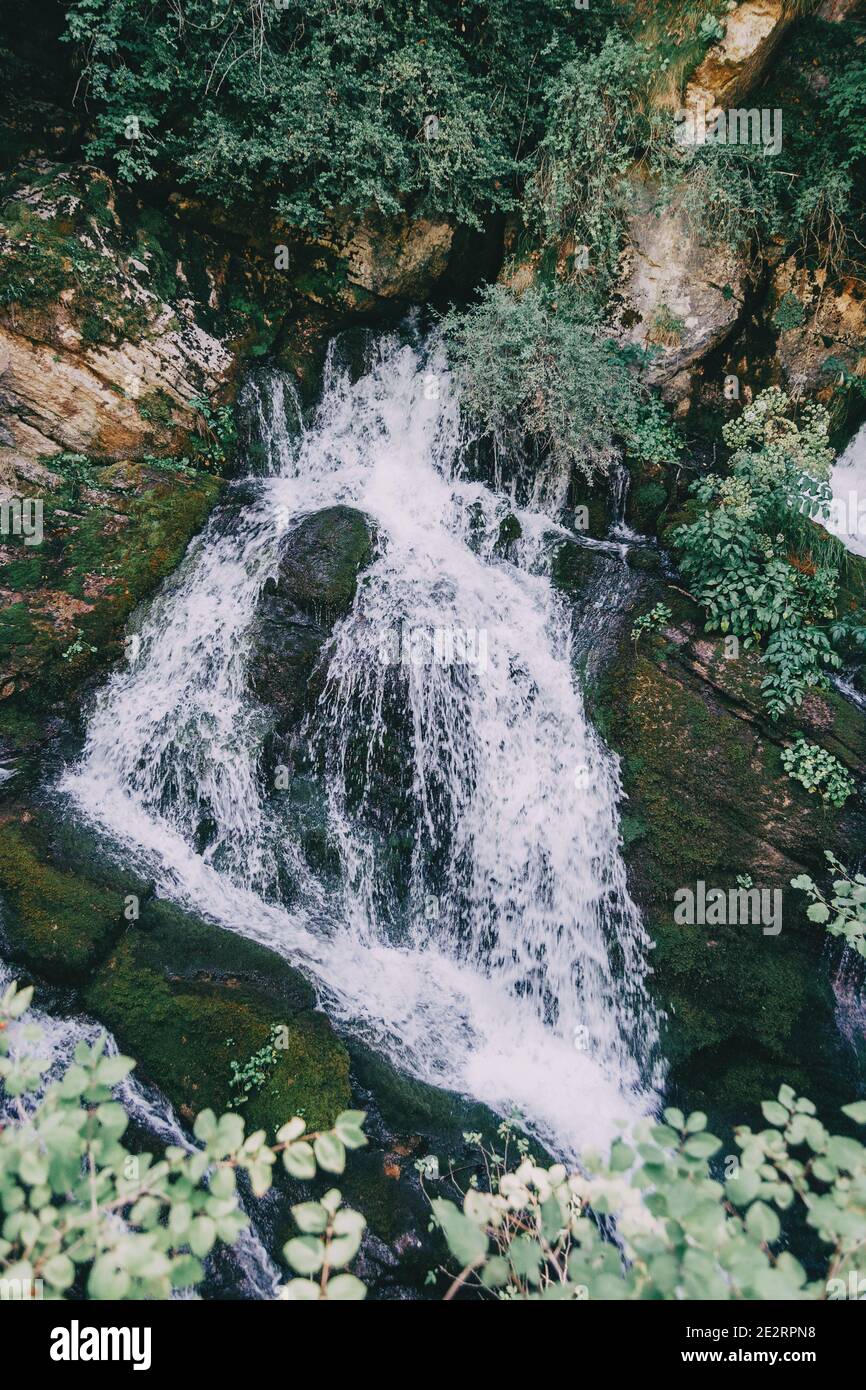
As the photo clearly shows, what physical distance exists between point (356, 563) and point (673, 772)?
12.0 feet

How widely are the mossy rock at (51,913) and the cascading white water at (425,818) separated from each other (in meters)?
0.53

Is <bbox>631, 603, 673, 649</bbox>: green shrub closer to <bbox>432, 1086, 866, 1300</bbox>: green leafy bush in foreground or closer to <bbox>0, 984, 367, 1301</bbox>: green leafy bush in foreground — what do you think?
<bbox>432, 1086, 866, 1300</bbox>: green leafy bush in foreground

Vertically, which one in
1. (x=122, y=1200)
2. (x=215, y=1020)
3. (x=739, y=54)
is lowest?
(x=215, y=1020)

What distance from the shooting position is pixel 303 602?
20.8ft

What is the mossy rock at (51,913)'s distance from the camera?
14.3ft

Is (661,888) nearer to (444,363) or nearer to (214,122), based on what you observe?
(444,363)

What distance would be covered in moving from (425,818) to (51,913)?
3.00 m

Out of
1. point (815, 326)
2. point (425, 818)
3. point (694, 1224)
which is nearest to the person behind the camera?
point (694, 1224)

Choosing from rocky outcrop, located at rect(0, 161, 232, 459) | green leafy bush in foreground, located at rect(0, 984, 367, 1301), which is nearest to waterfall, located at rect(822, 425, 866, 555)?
rocky outcrop, located at rect(0, 161, 232, 459)

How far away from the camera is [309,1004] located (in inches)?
185

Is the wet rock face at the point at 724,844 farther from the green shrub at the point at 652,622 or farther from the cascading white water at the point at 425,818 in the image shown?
the cascading white water at the point at 425,818

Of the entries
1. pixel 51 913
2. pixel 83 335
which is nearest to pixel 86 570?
pixel 83 335

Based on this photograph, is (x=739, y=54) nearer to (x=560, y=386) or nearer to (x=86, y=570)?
(x=560, y=386)
